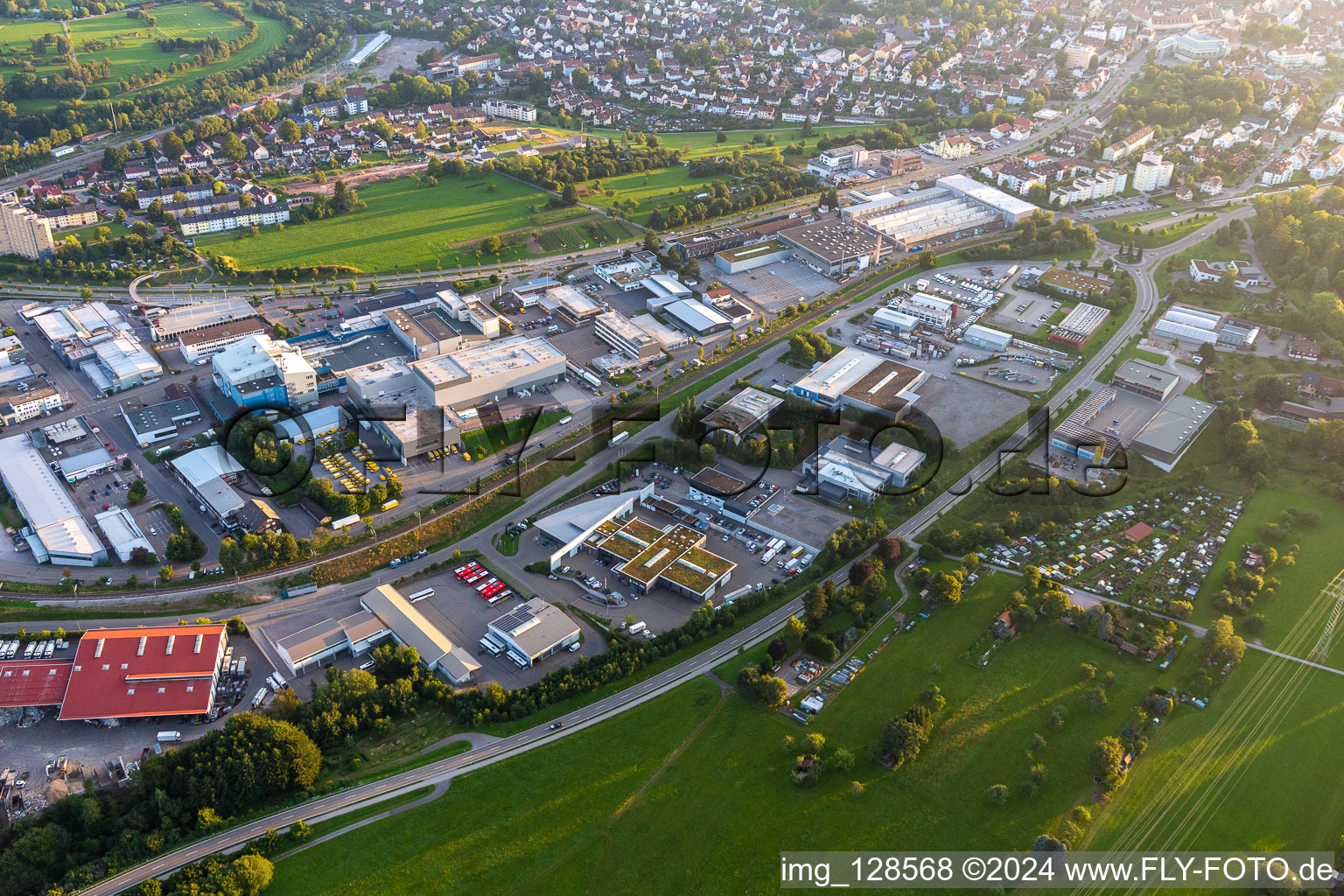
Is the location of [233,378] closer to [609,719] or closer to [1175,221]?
[609,719]

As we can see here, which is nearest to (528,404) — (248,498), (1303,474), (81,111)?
(248,498)

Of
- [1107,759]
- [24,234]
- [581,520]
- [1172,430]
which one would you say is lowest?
[581,520]

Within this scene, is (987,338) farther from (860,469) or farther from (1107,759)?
(1107,759)

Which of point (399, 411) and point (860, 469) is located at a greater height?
point (860, 469)

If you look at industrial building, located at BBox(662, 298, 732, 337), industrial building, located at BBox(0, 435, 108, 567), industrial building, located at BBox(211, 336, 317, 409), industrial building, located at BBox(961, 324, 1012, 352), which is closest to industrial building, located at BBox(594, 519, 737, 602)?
industrial building, located at BBox(662, 298, 732, 337)

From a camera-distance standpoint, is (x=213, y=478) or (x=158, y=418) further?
(x=158, y=418)

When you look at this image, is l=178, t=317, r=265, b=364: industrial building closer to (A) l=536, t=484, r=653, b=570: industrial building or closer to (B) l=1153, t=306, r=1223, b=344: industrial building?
(A) l=536, t=484, r=653, b=570: industrial building

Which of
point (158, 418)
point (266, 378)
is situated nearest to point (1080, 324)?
point (266, 378)
